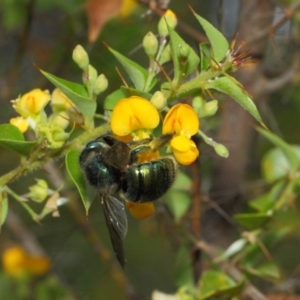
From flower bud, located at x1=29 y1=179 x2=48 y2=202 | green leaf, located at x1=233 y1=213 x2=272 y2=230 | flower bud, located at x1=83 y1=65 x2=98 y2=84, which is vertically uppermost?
flower bud, located at x1=83 y1=65 x2=98 y2=84

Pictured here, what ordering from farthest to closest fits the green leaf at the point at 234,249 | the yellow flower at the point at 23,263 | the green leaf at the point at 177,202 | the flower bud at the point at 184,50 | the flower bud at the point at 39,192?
the yellow flower at the point at 23,263 → the green leaf at the point at 177,202 → the green leaf at the point at 234,249 → the flower bud at the point at 39,192 → the flower bud at the point at 184,50

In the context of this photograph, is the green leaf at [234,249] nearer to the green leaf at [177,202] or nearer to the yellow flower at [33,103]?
the green leaf at [177,202]

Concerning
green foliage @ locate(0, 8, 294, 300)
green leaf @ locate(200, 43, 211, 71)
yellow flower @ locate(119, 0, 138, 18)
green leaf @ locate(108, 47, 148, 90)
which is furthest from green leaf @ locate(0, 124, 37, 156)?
yellow flower @ locate(119, 0, 138, 18)

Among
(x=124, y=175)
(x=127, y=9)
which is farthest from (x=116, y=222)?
(x=127, y=9)

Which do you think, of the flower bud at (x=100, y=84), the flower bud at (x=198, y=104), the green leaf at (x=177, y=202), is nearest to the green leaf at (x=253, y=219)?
the green leaf at (x=177, y=202)

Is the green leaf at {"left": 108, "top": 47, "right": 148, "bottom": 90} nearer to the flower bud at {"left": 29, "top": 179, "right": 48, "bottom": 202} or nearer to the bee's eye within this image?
the bee's eye

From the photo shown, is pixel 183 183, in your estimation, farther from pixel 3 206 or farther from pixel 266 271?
pixel 3 206
